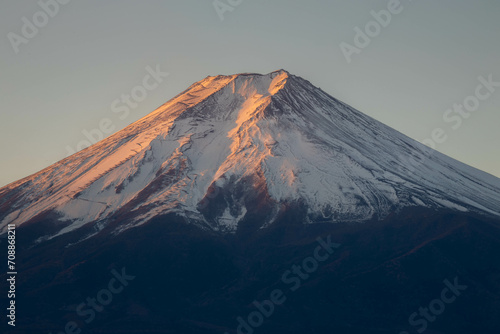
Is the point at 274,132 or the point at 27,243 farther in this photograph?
the point at 274,132

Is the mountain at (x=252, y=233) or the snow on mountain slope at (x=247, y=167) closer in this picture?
the mountain at (x=252, y=233)

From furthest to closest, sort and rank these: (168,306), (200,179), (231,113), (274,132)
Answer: (231,113), (274,132), (200,179), (168,306)

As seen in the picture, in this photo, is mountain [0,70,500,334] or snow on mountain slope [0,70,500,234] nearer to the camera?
mountain [0,70,500,334]

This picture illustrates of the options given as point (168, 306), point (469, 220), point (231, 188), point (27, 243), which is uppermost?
point (27, 243)

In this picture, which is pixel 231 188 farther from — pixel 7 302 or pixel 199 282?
pixel 7 302

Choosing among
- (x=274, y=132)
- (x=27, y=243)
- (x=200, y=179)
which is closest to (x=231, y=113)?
(x=274, y=132)
